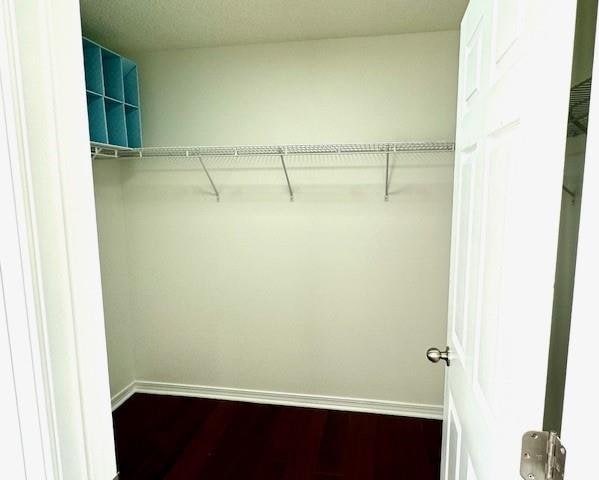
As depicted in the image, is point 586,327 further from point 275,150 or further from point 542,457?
point 275,150

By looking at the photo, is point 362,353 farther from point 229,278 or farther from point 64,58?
point 64,58

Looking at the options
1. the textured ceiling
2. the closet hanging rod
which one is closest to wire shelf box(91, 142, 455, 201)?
the closet hanging rod

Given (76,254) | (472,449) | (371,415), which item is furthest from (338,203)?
(76,254)

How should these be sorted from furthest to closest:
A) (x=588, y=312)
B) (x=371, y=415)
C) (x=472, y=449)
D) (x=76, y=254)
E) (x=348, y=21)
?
1. (x=371, y=415)
2. (x=348, y=21)
3. (x=472, y=449)
4. (x=76, y=254)
5. (x=588, y=312)

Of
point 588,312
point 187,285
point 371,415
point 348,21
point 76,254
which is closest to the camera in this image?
point 588,312

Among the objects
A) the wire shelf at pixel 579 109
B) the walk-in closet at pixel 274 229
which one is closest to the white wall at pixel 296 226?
the walk-in closet at pixel 274 229

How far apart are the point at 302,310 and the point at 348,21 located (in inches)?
67.5

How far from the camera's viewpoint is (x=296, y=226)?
2.39m

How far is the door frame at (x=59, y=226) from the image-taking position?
517 millimetres

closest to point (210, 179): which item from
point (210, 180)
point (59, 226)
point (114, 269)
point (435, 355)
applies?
point (210, 180)

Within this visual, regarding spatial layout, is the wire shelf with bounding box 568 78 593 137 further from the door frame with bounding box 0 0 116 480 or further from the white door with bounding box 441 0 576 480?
the door frame with bounding box 0 0 116 480

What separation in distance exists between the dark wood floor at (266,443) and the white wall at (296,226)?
0.19m

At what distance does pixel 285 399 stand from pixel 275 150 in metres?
1.66

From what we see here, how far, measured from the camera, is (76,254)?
602 mm
